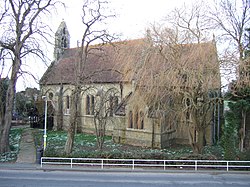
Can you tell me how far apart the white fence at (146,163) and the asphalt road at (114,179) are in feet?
3.45

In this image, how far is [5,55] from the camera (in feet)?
70.9

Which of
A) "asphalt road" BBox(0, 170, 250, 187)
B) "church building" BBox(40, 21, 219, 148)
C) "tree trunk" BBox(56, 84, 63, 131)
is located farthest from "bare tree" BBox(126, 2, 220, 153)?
"tree trunk" BBox(56, 84, 63, 131)

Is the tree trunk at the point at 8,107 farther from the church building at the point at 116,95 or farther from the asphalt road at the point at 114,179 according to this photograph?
the asphalt road at the point at 114,179

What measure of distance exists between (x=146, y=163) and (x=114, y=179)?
12.5ft

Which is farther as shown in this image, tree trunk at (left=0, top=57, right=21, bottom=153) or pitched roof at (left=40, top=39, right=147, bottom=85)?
tree trunk at (left=0, top=57, right=21, bottom=153)

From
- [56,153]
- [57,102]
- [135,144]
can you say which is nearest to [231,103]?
[135,144]

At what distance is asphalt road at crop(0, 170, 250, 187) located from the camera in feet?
45.5

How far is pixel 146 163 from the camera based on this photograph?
18.2 meters

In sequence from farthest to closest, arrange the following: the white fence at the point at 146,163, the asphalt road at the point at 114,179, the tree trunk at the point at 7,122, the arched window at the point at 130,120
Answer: the arched window at the point at 130,120
the tree trunk at the point at 7,122
the white fence at the point at 146,163
the asphalt road at the point at 114,179

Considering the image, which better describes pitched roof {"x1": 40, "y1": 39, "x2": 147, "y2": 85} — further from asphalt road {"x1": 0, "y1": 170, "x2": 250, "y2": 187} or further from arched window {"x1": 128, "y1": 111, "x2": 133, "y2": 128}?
asphalt road {"x1": 0, "y1": 170, "x2": 250, "y2": 187}

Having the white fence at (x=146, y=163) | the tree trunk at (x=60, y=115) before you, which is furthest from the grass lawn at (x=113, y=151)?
the tree trunk at (x=60, y=115)

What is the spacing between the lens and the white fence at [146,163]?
17.6 m

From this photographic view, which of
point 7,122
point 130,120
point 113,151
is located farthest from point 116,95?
point 7,122

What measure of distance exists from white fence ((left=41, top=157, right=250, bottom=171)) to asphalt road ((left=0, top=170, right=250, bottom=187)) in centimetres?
105
